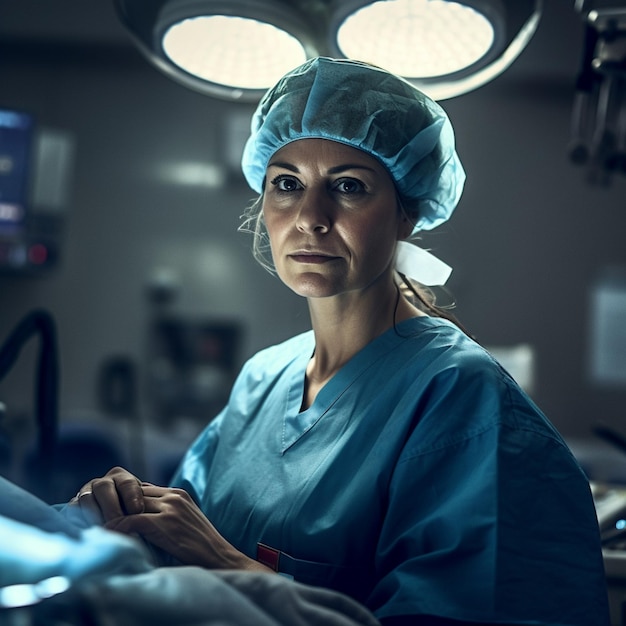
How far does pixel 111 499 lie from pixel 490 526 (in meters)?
0.47

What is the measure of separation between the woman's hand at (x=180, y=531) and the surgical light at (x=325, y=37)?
724mm

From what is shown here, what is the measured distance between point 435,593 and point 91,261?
262cm

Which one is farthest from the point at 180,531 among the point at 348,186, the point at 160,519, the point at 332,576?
the point at 348,186

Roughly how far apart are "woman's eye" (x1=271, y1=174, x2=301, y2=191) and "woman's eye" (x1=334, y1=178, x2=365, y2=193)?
0.07 meters

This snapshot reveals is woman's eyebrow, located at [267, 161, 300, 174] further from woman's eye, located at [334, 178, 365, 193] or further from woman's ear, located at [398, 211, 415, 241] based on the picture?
woman's ear, located at [398, 211, 415, 241]

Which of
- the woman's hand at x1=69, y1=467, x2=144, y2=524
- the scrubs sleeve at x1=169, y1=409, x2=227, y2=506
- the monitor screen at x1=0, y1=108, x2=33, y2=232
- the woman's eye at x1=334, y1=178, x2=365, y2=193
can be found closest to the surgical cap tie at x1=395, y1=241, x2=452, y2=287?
the woman's eye at x1=334, y1=178, x2=365, y2=193

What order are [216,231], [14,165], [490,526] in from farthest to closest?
[216,231] → [14,165] → [490,526]

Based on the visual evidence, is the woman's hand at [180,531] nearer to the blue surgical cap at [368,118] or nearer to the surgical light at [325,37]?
the blue surgical cap at [368,118]

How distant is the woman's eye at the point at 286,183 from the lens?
3.86 feet

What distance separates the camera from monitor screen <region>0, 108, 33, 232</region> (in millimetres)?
2824

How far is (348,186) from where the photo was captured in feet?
3.74

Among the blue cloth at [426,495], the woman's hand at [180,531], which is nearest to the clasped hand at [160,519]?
the woman's hand at [180,531]

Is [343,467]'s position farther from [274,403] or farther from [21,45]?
[21,45]

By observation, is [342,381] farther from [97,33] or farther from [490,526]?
[97,33]
